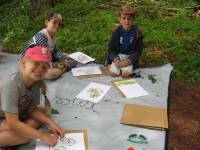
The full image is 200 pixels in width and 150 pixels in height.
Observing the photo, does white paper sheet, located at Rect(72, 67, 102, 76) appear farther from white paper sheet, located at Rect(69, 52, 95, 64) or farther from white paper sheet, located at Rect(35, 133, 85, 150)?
white paper sheet, located at Rect(35, 133, 85, 150)

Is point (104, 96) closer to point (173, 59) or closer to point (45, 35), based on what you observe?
point (45, 35)

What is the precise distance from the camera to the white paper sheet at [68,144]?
9.70 feet

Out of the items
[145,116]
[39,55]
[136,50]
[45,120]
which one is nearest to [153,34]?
[136,50]

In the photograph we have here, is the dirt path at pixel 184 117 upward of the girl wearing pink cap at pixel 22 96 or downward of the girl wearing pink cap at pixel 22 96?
downward

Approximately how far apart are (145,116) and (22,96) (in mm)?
1216

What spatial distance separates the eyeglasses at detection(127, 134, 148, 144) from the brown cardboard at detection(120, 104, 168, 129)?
16cm

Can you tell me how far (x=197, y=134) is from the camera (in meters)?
4.08

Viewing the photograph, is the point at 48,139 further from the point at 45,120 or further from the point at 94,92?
the point at 94,92

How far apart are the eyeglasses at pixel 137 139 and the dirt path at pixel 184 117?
84 cm

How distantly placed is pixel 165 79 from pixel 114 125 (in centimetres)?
119

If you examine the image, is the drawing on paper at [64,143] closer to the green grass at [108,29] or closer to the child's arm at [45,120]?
the child's arm at [45,120]

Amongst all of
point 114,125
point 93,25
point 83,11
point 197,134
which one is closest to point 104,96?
point 114,125

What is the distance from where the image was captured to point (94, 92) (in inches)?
154

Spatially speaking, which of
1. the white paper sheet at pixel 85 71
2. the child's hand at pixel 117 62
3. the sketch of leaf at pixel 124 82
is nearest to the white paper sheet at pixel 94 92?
the sketch of leaf at pixel 124 82
